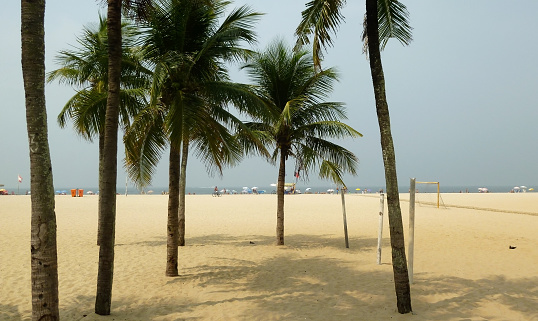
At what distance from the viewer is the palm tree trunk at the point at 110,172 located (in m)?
6.02

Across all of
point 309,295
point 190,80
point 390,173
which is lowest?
point 309,295

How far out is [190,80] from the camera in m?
8.52

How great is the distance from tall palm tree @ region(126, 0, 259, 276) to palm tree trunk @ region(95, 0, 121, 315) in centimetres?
154

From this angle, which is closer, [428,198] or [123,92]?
[123,92]

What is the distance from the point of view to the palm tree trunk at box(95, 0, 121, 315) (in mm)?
6020

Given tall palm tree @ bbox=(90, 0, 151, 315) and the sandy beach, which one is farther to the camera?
the sandy beach

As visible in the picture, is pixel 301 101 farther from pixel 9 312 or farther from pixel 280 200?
pixel 9 312

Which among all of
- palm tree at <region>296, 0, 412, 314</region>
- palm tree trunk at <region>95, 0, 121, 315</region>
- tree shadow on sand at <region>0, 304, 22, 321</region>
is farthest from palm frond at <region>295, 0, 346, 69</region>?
tree shadow on sand at <region>0, 304, 22, 321</region>

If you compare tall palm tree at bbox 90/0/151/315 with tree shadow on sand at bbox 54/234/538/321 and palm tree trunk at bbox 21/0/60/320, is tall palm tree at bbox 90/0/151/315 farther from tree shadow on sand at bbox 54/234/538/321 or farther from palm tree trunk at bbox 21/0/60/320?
palm tree trunk at bbox 21/0/60/320

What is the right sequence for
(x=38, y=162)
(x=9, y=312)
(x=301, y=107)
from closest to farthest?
(x=38, y=162) < (x=9, y=312) < (x=301, y=107)

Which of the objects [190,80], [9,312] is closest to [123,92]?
[190,80]

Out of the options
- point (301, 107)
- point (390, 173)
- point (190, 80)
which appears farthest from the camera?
point (301, 107)

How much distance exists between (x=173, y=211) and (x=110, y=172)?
2672mm

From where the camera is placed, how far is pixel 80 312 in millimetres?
6434
